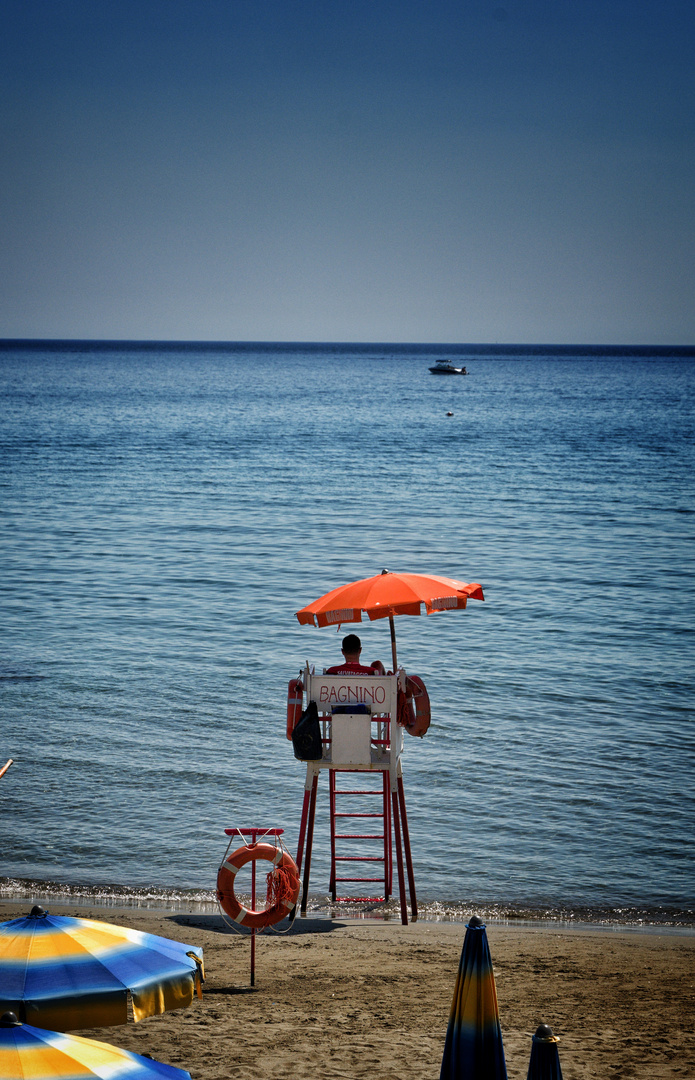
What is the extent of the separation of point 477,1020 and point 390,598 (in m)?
4.36

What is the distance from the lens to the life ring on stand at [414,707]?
870cm

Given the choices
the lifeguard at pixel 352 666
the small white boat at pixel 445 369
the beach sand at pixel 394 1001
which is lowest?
the beach sand at pixel 394 1001

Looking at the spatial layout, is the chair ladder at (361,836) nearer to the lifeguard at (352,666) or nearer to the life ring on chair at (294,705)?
the life ring on chair at (294,705)

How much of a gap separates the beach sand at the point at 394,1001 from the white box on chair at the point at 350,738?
1458 millimetres

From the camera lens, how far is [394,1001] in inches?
286

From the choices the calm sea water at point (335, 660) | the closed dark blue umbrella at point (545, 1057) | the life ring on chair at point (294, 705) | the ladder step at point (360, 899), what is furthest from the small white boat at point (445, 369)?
the closed dark blue umbrella at point (545, 1057)

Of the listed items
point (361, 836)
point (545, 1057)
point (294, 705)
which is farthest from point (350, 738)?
point (545, 1057)

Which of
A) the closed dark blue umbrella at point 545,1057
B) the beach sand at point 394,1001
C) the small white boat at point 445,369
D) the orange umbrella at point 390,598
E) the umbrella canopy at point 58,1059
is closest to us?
the umbrella canopy at point 58,1059

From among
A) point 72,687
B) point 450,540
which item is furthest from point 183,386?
point 72,687

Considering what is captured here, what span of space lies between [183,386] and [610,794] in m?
114

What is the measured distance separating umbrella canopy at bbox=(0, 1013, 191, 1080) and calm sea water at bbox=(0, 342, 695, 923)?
233 inches

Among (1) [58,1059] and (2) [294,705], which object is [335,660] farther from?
(1) [58,1059]

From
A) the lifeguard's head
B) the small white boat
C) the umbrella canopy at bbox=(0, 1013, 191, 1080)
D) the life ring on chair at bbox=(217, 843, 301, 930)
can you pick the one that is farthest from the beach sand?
the small white boat

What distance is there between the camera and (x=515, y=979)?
25.5 feet
